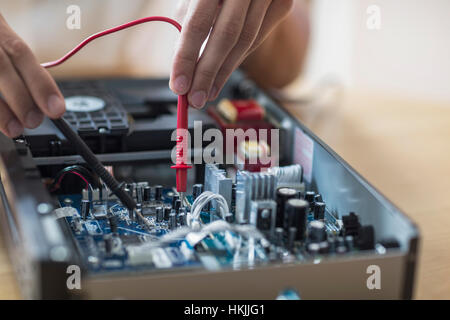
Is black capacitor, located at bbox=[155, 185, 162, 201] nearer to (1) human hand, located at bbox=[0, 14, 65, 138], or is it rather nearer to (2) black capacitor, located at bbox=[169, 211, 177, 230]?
(2) black capacitor, located at bbox=[169, 211, 177, 230]

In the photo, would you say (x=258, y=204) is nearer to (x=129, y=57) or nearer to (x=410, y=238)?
(x=410, y=238)

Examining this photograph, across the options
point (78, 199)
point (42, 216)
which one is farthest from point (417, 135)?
point (42, 216)

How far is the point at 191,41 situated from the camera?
881 mm

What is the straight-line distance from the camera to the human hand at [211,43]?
0.88 metres

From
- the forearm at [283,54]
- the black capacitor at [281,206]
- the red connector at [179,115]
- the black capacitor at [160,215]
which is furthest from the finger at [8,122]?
the forearm at [283,54]

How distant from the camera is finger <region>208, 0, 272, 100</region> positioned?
953mm

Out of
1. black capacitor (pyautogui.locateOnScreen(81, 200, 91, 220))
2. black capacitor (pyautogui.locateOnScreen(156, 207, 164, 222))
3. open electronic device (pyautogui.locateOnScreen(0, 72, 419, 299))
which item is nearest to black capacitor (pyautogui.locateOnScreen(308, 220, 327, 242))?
open electronic device (pyautogui.locateOnScreen(0, 72, 419, 299))

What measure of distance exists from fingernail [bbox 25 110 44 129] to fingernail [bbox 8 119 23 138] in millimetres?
16

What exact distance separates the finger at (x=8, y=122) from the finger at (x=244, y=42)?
278 millimetres

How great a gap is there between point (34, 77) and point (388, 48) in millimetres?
1363

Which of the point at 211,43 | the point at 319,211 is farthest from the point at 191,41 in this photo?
the point at 319,211

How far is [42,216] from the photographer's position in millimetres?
732

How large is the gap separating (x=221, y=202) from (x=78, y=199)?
0.23 metres

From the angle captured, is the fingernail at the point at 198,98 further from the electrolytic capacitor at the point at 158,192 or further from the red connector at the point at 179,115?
the electrolytic capacitor at the point at 158,192
